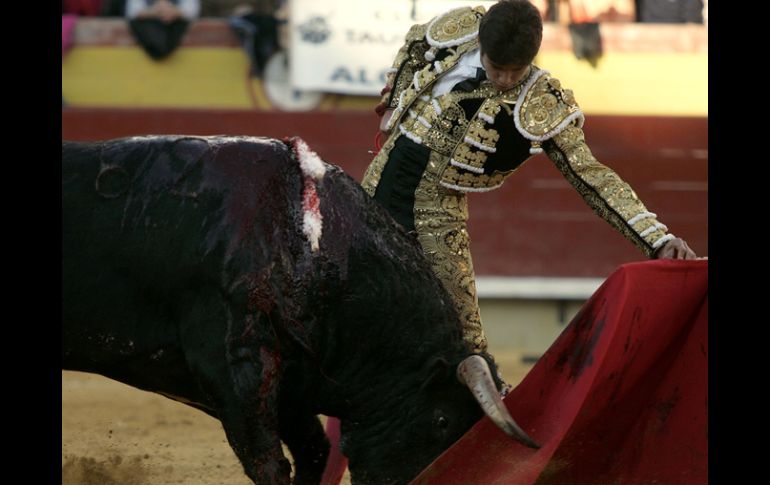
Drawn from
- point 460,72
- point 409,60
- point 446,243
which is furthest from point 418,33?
point 446,243

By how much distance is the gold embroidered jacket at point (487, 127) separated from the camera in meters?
3.28

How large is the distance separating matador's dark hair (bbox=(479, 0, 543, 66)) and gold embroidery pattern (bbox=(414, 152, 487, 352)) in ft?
1.39

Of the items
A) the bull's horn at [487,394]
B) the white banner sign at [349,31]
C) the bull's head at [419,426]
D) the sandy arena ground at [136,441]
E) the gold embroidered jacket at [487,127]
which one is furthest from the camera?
the white banner sign at [349,31]

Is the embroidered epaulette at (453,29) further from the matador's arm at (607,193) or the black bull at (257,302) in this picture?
the black bull at (257,302)

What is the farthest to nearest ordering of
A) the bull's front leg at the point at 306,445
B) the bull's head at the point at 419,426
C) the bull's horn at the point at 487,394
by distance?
the bull's front leg at the point at 306,445 → the bull's head at the point at 419,426 → the bull's horn at the point at 487,394

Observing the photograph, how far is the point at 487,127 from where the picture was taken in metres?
3.36

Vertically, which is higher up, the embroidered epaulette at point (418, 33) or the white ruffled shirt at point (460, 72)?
the embroidered epaulette at point (418, 33)

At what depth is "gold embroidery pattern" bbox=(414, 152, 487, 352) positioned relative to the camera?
3.44m

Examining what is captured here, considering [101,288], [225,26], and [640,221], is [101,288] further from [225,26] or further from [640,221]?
[225,26]

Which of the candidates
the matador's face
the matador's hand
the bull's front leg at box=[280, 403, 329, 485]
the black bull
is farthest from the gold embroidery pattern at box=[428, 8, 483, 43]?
the bull's front leg at box=[280, 403, 329, 485]

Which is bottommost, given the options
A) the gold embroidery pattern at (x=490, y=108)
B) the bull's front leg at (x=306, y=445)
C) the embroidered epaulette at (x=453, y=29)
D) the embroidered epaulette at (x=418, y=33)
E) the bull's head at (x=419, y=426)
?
the bull's front leg at (x=306, y=445)

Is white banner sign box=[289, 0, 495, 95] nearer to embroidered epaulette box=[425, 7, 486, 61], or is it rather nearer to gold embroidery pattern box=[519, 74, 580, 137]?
embroidered epaulette box=[425, 7, 486, 61]

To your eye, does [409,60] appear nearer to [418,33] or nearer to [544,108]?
[418,33]

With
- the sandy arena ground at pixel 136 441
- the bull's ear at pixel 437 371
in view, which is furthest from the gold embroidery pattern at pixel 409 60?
the sandy arena ground at pixel 136 441
